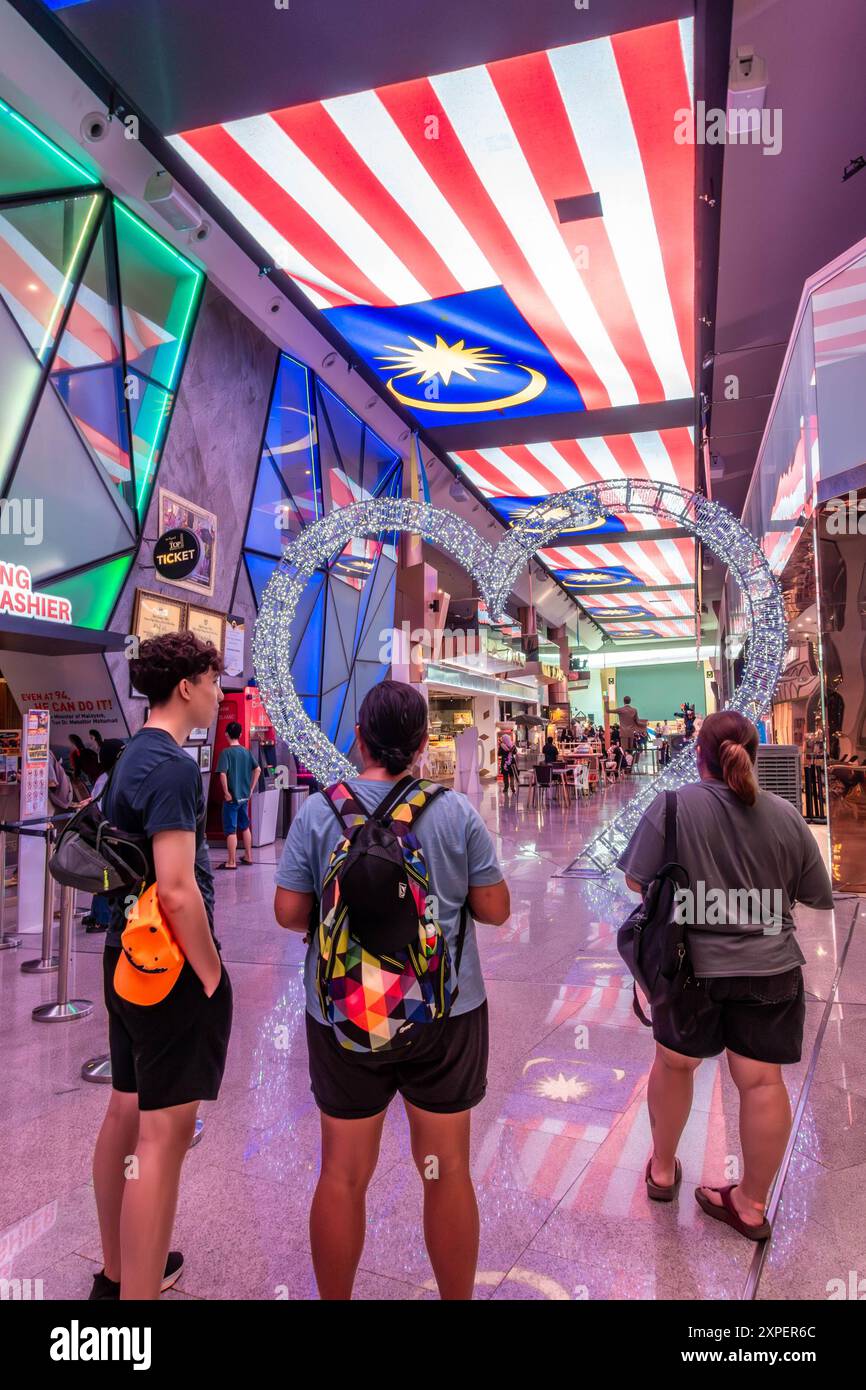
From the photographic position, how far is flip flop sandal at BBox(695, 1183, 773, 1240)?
2170mm

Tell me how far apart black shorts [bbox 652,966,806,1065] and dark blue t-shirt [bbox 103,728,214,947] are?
136 centimetres

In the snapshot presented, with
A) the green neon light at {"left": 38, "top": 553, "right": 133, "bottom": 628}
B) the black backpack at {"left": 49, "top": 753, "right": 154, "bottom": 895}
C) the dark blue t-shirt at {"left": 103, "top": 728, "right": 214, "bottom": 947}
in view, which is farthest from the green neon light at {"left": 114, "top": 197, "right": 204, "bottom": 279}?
the black backpack at {"left": 49, "top": 753, "right": 154, "bottom": 895}

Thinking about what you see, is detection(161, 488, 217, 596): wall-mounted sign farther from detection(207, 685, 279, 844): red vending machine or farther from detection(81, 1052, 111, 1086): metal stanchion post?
detection(81, 1052, 111, 1086): metal stanchion post

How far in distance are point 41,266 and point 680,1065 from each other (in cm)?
812

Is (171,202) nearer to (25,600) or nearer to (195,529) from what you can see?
(195,529)

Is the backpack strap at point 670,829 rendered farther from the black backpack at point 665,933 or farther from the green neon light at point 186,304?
the green neon light at point 186,304

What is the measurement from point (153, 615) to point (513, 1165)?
717 cm

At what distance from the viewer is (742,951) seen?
7.27ft

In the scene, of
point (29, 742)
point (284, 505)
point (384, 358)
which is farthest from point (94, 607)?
point (384, 358)

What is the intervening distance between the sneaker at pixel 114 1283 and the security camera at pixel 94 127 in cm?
820

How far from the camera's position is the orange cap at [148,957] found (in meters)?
1.72

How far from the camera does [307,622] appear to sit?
40.8ft

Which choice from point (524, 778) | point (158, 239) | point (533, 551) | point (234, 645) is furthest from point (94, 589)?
point (524, 778)

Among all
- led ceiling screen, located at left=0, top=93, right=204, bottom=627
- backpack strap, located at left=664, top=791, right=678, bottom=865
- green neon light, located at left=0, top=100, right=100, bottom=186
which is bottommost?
backpack strap, located at left=664, top=791, right=678, bottom=865
